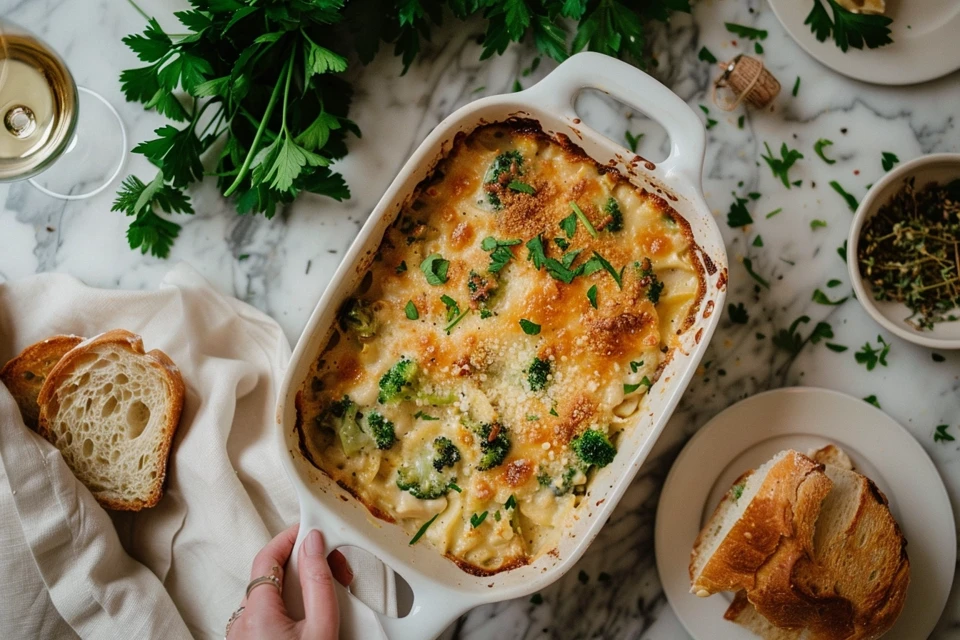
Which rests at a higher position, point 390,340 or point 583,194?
point 583,194

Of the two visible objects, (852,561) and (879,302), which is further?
(879,302)

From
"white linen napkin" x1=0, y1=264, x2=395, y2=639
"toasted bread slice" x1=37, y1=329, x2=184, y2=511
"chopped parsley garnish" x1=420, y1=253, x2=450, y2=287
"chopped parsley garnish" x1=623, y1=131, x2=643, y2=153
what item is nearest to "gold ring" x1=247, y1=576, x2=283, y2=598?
"white linen napkin" x1=0, y1=264, x2=395, y2=639

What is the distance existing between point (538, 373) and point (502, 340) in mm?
142

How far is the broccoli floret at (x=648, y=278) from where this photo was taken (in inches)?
89.5

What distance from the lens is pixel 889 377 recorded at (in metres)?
2.56

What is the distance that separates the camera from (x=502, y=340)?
7.43 ft

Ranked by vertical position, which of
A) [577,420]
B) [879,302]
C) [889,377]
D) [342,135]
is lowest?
[577,420]

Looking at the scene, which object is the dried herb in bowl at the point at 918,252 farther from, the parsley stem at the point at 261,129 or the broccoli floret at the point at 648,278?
the parsley stem at the point at 261,129

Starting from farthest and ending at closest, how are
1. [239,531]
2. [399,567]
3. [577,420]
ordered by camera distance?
[239,531] < [577,420] < [399,567]

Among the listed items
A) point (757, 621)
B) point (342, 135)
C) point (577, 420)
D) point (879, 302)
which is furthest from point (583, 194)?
point (757, 621)

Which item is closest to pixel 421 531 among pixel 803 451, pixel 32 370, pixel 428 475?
pixel 428 475

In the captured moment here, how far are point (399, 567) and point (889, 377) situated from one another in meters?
1.70

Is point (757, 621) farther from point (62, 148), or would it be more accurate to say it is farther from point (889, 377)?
point (62, 148)

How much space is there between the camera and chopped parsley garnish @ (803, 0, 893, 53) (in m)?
2.41
